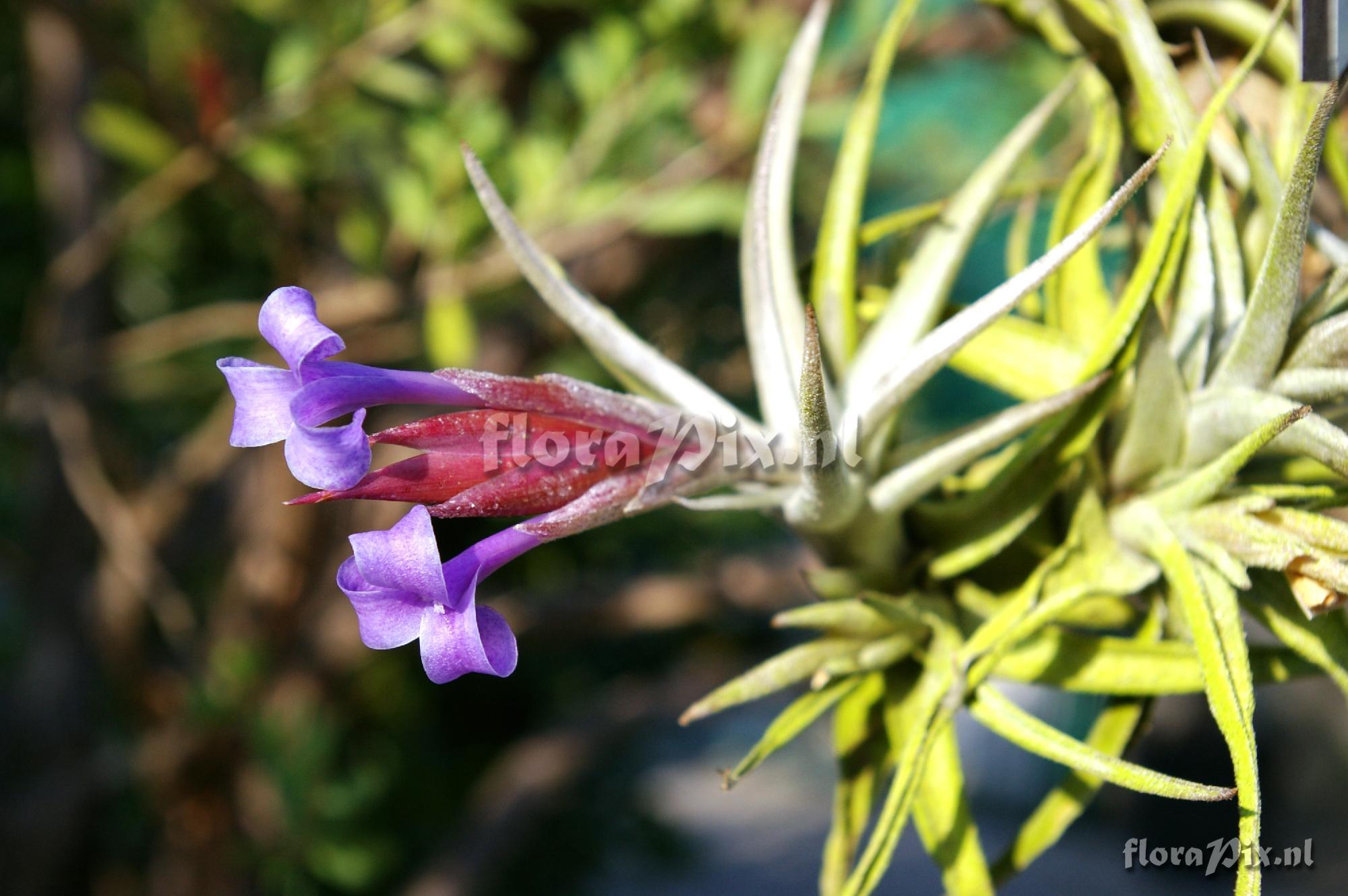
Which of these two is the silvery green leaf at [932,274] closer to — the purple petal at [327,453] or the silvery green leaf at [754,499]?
the silvery green leaf at [754,499]

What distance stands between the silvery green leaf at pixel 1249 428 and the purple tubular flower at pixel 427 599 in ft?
0.92

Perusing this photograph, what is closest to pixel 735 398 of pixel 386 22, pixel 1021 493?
pixel 386 22

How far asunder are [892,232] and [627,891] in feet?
12.5

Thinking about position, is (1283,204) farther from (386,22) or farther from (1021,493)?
(386,22)

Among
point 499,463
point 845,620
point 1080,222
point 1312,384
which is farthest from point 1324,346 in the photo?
point 499,463

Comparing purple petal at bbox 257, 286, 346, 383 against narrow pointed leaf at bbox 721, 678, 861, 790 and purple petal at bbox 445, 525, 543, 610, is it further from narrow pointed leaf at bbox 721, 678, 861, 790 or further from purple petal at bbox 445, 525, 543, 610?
narrow pointed leaf at bbox 721, 678, 861, 790

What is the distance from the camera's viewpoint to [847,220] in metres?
0.47

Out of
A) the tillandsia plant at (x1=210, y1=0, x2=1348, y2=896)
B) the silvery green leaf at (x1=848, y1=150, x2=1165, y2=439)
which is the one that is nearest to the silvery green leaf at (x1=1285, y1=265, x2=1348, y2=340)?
the tillandsia plant at (x1=210, y1=0, x2=1348, y2=896)

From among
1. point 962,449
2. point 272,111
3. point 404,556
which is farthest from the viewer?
point 272,111

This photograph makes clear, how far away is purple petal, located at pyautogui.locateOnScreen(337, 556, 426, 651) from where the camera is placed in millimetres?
297

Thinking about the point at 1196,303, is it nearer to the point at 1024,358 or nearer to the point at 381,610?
the point at 1024,358

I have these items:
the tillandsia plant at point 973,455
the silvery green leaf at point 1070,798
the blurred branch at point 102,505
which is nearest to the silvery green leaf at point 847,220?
the tillandsia plant at point 973,455

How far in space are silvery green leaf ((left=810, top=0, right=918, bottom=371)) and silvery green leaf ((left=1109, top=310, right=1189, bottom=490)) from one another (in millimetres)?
123

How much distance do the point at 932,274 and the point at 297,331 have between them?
27cm
